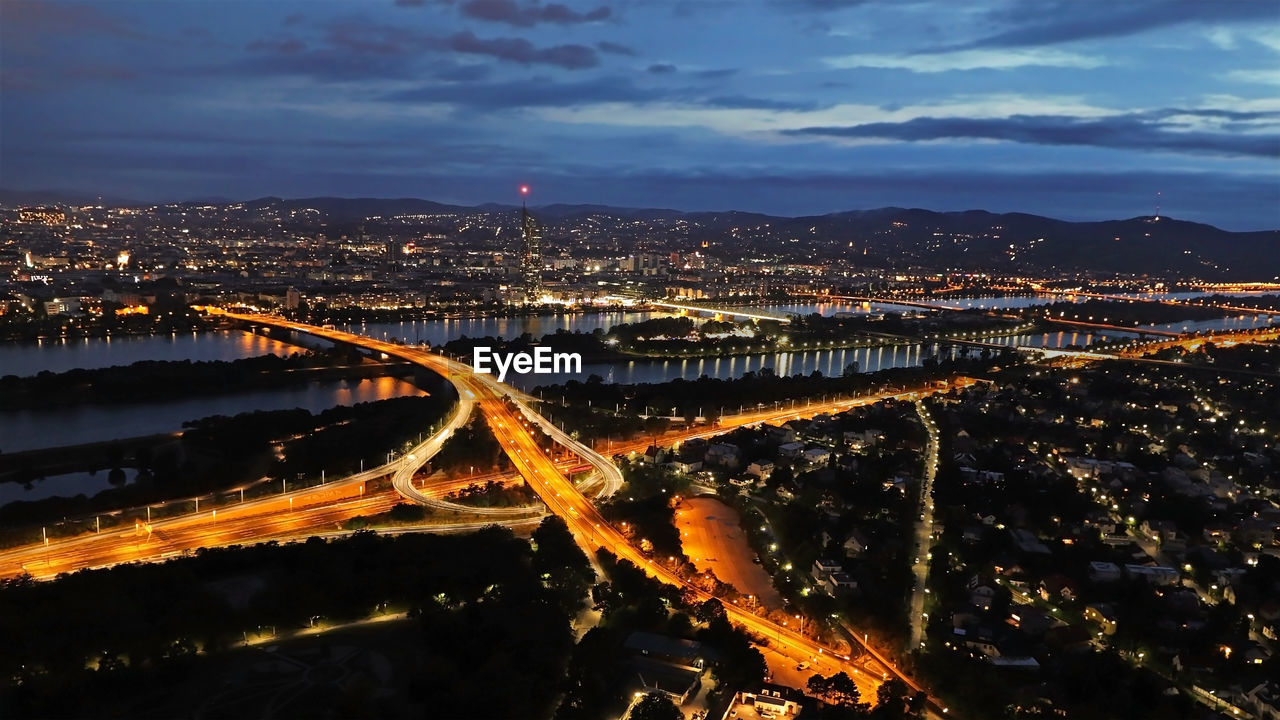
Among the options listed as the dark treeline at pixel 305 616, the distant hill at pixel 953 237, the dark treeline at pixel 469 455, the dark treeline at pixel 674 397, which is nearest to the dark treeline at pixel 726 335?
the dark treeline at pixel 674 397

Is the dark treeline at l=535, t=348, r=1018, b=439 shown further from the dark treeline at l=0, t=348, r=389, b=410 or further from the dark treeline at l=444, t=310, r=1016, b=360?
the dark treeline at l=0, t=348, r=389, b=410

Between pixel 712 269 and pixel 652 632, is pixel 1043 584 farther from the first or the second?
pixel 712 269

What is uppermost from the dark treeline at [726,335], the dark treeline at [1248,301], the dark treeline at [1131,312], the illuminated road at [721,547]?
the dark treeline at [1248,301]

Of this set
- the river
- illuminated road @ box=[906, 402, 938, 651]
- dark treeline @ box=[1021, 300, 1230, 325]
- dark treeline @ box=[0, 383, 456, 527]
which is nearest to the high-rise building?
the river

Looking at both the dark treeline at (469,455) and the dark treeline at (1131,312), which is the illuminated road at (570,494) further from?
the dark treeline at (1131,312)

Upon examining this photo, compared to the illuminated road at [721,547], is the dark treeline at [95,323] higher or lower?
higher
